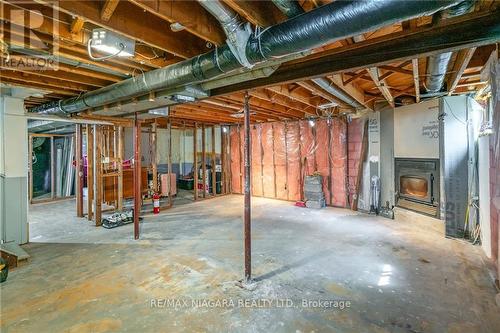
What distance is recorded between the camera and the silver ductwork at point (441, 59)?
61.6 inches

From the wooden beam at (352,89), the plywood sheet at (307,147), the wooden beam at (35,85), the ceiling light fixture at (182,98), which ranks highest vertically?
the wooden beam at (352,89)

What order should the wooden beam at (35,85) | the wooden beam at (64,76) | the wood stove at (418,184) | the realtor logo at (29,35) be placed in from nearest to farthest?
the realtor logo at (29,35) < the wooden beam at (64,76) < the wooden beam at (35,85) < the wood stove at (418,184)

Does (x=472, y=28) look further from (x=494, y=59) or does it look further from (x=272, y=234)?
(x=272, y=234)

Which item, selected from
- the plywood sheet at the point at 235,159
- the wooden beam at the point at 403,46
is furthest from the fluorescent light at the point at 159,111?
the plywood sheet at the point at 235,159

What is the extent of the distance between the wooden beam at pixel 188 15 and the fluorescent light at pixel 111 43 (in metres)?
0.47

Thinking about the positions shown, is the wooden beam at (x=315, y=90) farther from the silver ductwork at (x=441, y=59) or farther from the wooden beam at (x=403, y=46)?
the silver ductwork at (x=441, y=59)

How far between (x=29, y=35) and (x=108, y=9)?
969 mm

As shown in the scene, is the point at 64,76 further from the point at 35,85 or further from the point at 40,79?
the point at 35,85

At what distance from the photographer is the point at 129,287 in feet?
8.98

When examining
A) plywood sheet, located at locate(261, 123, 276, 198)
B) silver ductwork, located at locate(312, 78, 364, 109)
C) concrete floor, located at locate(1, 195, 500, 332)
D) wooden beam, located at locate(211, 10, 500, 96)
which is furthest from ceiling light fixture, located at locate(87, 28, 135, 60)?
plywood sheet, located at locate(261, 123, 276, 198)

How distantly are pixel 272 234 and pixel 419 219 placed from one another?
2.74 meters

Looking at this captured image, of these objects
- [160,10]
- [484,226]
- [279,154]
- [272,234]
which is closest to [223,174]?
[279,154]

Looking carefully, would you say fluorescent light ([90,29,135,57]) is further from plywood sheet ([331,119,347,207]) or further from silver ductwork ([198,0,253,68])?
plywood sheet ([331,119,347,207])

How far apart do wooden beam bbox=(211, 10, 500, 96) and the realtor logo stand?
2.00 metres
